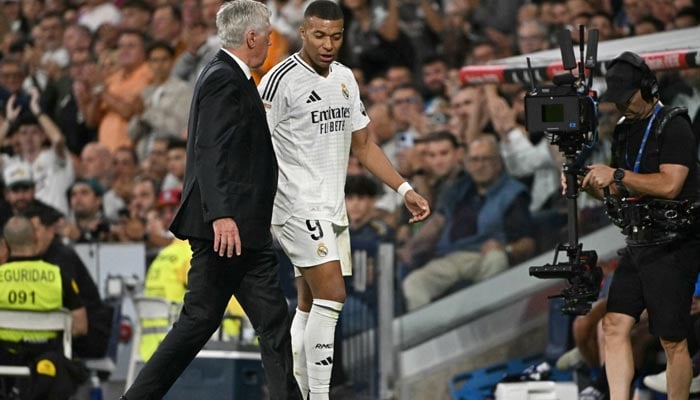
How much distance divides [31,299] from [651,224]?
5.02 meters

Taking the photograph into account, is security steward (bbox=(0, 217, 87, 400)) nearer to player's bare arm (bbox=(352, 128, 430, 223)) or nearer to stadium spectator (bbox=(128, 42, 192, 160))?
stadium spectator (bbox=(128, 42, 192, 160))

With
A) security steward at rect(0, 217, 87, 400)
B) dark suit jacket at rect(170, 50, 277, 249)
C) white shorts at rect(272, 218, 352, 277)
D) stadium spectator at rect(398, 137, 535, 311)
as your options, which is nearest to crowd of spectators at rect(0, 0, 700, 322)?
stadium spectator at rect(398, 137, 535, 311)

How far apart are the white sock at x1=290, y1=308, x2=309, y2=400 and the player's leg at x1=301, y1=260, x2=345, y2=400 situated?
0.32m

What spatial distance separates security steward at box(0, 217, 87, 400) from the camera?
1098 centimetres

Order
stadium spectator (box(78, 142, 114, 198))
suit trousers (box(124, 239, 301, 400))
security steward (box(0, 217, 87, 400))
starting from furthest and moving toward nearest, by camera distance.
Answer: stadium spectator (box(78, 142, 114, 198)) < security steward (box(0, 217, 87, 400)) < suit trousers (box(124, 239, 301, 400))

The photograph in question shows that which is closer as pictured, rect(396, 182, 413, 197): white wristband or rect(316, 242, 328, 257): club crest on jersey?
rect(316, 242, 328, 257): club crest on jersey

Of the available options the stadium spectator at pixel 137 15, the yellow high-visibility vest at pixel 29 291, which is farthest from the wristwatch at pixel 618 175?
the stadium spectator at pixel 137 15

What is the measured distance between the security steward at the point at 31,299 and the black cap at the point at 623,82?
485cm

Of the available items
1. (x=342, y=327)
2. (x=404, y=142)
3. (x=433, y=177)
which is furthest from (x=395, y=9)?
(x=342, y=327)

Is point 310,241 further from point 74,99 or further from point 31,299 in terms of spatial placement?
point 74,99

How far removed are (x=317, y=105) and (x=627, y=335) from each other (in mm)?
2199

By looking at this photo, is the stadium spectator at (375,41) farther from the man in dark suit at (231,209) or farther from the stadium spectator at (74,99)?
the man in dark suit at (231,209)

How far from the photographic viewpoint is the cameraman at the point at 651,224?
820 centimetres

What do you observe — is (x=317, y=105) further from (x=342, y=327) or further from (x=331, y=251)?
(x=342, y=327)
